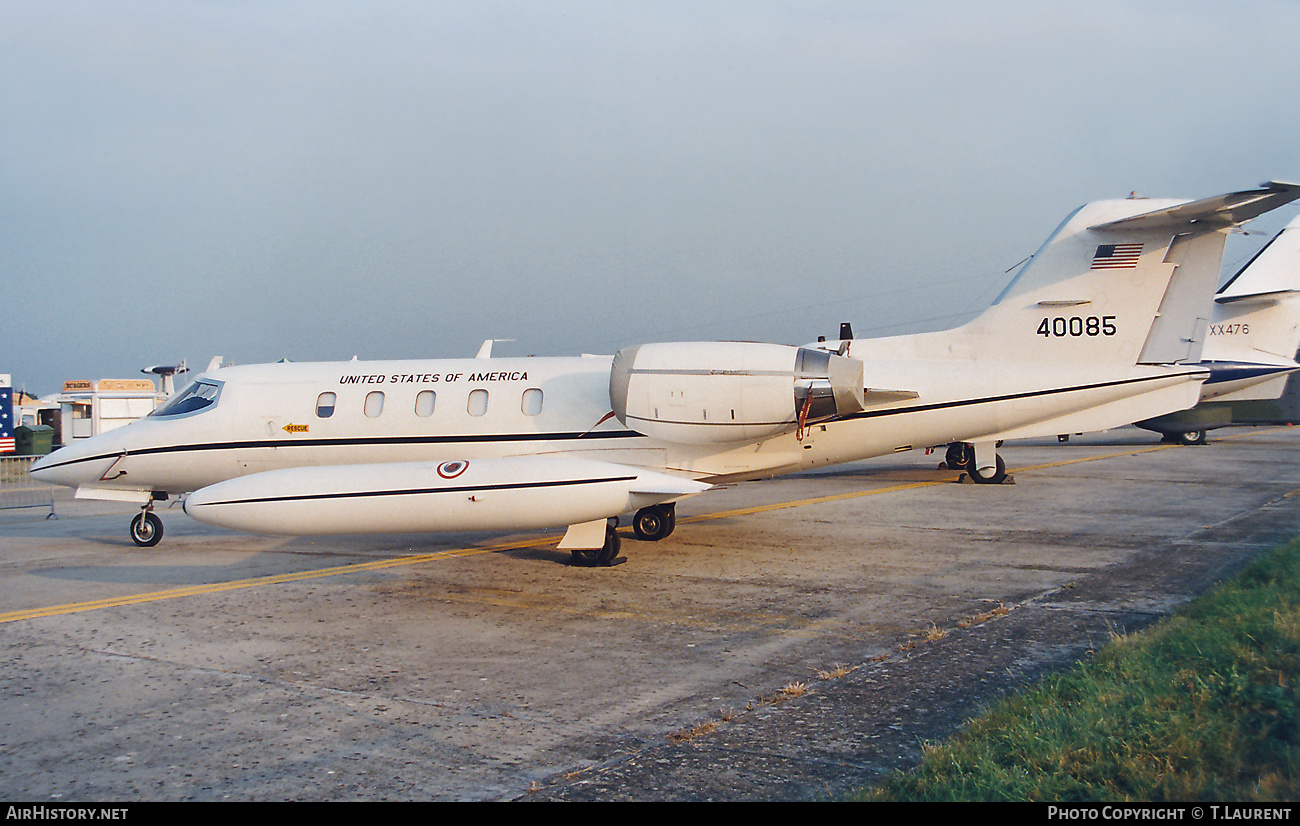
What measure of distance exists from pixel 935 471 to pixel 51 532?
776 inches

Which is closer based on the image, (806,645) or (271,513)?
(806,645)

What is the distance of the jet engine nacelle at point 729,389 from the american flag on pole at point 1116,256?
486 cm

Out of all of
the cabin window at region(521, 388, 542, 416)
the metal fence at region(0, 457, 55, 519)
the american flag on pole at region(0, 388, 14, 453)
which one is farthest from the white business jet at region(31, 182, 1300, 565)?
the american flag on pole at region(0, 388, 14, 453)

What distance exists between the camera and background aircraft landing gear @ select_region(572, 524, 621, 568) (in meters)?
11.4

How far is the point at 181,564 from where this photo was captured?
12.4m

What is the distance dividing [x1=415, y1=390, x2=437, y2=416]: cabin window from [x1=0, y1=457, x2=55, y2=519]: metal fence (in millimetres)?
11703

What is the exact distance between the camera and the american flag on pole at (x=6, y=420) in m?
33.7

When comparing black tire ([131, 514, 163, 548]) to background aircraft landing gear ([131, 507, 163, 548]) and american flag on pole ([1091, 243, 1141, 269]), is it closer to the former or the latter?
background aircraft landing gear ([131, 507, 163, 548])

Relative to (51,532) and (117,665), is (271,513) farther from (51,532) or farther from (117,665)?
(51,532)

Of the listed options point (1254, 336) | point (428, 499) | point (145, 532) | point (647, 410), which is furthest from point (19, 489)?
point (1254, 336)

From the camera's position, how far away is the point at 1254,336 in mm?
28297
